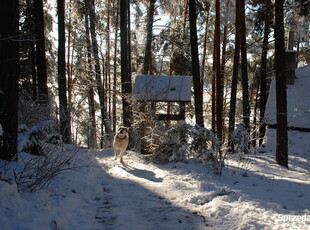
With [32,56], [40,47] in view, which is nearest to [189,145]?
[40,47]

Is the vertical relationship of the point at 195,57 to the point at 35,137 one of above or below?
above

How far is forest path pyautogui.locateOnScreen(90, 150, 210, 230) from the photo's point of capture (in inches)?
163

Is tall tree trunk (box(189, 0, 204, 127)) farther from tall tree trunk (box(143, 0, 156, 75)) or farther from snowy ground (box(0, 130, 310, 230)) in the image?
snowy ground (box(0, 130, 310, 230))

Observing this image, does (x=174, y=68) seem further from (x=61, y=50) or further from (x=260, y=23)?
(x=61, y=50)

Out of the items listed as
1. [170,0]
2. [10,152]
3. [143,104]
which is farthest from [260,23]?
[10,152]

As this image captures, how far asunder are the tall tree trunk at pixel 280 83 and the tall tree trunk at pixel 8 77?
28.7 feet

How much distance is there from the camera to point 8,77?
5.27m

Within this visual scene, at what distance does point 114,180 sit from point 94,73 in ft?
46.5

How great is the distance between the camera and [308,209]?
447 cm

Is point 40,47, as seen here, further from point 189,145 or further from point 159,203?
point 159,203

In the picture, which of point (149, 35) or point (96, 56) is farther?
point (96, 56)

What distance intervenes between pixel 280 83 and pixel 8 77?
9029 millimetres

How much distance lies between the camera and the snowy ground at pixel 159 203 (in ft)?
12.8

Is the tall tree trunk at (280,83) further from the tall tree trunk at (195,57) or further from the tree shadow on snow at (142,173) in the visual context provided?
the tree shadow on snow at (142,173)
